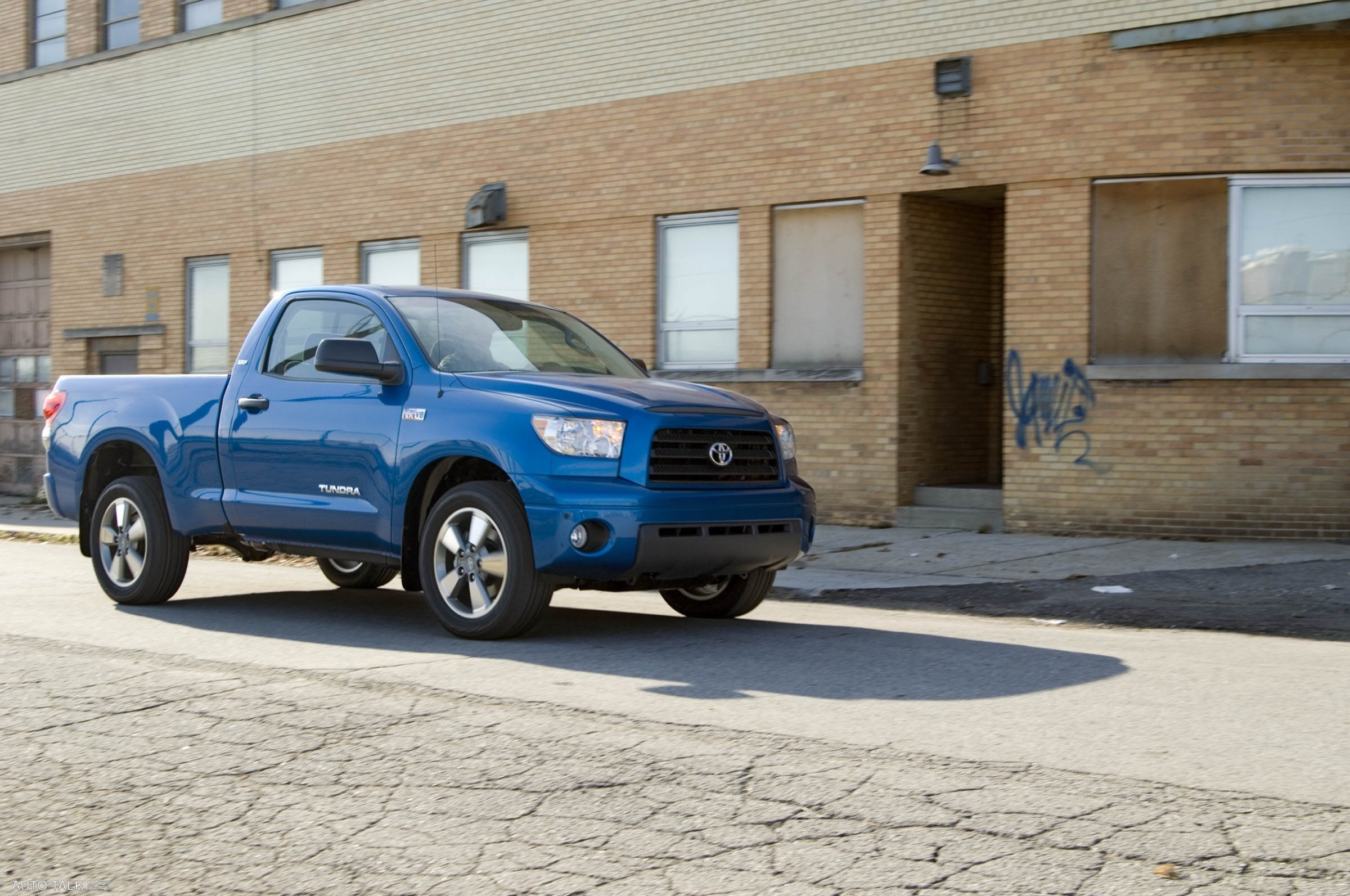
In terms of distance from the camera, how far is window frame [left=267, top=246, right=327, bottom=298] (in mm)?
20562

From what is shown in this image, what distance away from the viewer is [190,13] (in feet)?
73.4

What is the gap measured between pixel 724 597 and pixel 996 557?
13.5 feet

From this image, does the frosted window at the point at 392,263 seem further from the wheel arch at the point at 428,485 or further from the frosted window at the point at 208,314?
the wheel arch at the point at 428,485

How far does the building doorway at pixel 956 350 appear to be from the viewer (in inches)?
589

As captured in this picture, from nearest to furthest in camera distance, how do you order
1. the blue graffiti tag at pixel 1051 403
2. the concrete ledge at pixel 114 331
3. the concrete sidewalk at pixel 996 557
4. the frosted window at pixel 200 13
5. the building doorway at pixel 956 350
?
the concrete sidewalk at pixel 996 557
the blue graffiti tag at pixel 1051 403
the building doorway at pixel 956 350
the frosted window at pixel 200 13
the concrete ledge at pixel 114 331

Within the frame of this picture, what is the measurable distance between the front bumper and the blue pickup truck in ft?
0.03

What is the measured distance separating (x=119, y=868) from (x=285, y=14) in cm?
1828

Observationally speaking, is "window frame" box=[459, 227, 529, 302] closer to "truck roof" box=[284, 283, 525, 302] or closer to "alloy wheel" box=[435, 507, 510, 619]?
"truck roof" box=[284, 283, 525, 302]

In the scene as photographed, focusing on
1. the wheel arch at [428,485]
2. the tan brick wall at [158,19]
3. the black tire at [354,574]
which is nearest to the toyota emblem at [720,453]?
the wheel arch at [428,485]

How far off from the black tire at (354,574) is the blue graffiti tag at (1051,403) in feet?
21.0

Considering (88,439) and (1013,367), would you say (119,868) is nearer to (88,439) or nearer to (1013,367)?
(88,439)

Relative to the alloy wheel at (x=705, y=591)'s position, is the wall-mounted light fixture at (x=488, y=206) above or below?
above

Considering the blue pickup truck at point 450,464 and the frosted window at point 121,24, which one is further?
the frosted window at point 121,24

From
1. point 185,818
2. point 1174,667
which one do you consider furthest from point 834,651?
point 185,818
